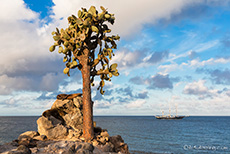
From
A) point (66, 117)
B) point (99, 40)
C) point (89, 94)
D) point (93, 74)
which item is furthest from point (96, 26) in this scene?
point (66, 117)

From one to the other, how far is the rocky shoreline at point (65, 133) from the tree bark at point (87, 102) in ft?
2.12

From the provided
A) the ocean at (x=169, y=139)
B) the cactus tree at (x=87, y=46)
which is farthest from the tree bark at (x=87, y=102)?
the ocean at (x=169, y=139)

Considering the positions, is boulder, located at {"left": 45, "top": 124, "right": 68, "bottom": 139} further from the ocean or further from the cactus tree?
the ocean

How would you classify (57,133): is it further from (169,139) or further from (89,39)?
(169,139)

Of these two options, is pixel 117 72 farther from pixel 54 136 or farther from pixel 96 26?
pixel 54 136

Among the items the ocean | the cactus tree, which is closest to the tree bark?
the cactus tree

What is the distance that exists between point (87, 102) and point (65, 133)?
3202 mm

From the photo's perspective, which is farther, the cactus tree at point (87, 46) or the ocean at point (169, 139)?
the ocean at point (169, 139)

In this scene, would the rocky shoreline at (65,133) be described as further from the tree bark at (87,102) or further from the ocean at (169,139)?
the ocean at (169,139)

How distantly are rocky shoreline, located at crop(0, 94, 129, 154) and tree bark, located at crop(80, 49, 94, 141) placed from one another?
646 millimetres

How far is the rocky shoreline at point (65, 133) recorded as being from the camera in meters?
12.9

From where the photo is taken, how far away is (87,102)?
14656mm

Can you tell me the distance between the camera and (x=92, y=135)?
46.8 feet

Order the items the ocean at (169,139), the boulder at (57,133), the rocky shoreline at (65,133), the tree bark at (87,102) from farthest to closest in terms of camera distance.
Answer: the ocean at (169,139) < the boulder at (57,133) < the tree bark at (87,102) < the rocky shoreline at (65,133)
